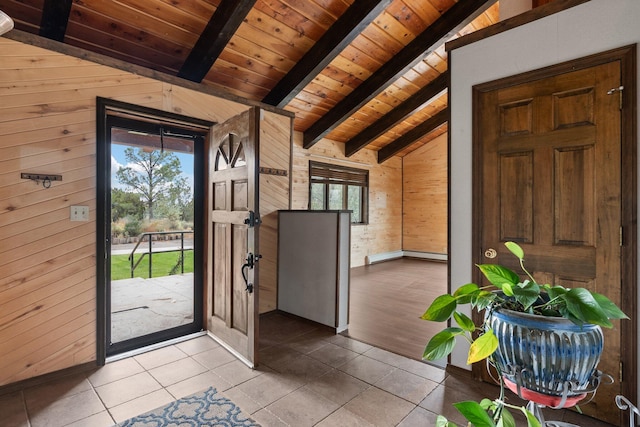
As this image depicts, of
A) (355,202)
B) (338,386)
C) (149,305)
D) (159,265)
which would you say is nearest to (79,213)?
(159,265)

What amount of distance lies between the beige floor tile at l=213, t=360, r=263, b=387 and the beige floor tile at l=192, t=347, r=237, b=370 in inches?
2.7

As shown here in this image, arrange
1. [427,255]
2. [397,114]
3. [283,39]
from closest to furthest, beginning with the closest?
[283,39] < [397,114] < [427,255]

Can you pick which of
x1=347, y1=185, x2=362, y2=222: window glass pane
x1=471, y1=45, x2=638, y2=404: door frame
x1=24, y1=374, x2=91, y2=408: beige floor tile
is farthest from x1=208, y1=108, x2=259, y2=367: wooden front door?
x1=347, y1=185, x2=362, y2=222: window glass pane

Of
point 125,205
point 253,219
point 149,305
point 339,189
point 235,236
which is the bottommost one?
point 149,305

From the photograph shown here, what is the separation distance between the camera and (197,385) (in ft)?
7.72

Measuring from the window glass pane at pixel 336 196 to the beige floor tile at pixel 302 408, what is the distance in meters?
4.67

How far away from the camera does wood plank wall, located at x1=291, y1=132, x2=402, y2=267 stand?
19.2 ft

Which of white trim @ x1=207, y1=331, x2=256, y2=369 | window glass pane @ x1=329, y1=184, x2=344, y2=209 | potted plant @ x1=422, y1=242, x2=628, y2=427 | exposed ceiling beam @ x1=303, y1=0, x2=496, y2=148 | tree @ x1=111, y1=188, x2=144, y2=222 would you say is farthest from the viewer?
window glass pane @ x1=329, y1=184, x2=344, y2=209

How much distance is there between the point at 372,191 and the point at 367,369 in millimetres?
5404

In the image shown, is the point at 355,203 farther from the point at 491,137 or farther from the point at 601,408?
the point at 601,408

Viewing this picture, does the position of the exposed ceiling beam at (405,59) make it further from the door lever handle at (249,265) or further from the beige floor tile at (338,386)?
the beige floor tile at (338,386)

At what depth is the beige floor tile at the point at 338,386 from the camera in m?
2.22

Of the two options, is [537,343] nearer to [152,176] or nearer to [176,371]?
[176,371]

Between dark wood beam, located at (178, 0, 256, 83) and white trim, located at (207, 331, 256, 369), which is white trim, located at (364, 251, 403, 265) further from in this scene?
dark wood beam, located at (178, 0, 256, 83)
